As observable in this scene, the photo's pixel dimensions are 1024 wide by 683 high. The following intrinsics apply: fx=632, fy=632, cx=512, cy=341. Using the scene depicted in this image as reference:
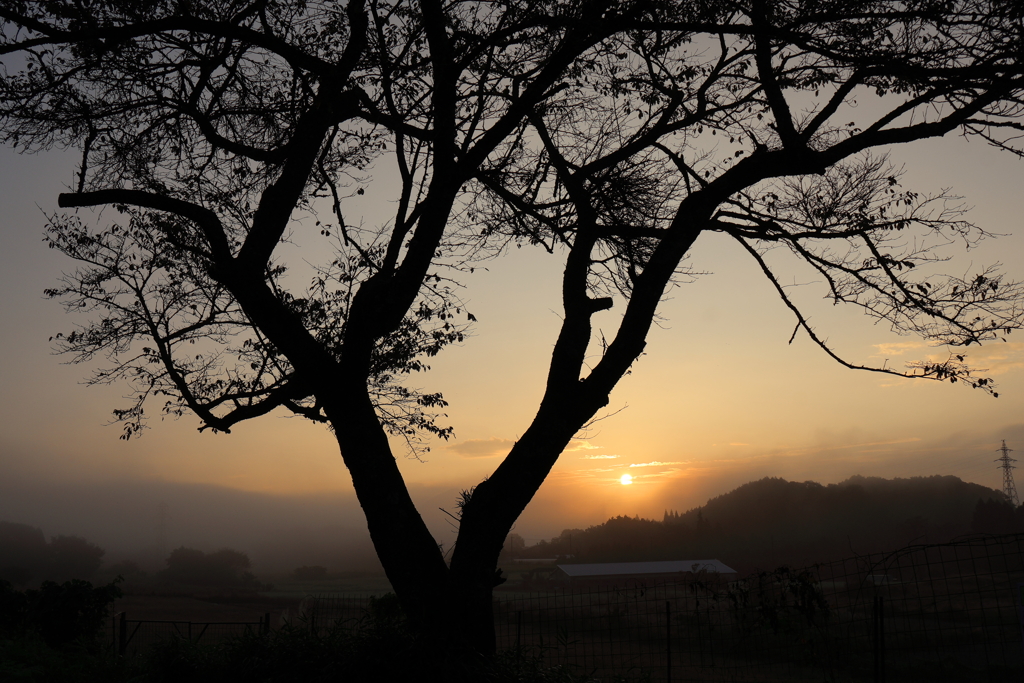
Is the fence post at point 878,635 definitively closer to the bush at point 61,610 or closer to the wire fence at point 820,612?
the wire fence at point 820,612

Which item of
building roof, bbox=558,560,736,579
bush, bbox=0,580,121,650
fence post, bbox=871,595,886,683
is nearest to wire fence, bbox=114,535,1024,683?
fence post, bbox=871,595,886,683

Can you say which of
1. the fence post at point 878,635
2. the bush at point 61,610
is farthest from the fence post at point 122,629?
the fence post at point 878,635

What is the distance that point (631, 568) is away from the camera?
127 feet

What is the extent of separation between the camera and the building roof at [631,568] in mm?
35969

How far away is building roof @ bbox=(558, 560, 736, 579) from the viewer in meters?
36.0

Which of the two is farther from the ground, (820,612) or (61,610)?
(820,612)

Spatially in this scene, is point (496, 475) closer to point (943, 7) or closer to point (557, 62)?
point (557, 62)

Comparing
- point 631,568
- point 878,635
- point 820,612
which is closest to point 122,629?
point 820,612

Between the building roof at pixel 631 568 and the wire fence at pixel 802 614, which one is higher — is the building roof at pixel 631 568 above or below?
below

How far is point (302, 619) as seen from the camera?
4.14 m

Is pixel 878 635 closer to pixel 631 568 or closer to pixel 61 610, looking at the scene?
pixel 61 610

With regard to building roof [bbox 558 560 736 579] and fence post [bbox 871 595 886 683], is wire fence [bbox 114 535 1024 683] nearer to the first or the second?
fence post [bbox 871 595 886 683]

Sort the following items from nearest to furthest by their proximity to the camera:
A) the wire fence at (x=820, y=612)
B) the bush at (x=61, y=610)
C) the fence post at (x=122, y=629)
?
1. the wire fence at (x=820, y=612)
2. the bush at (x=61, y=610)
3. the fence post at (x=122, y=629)

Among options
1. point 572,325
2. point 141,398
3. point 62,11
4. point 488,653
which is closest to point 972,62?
point 572,325
